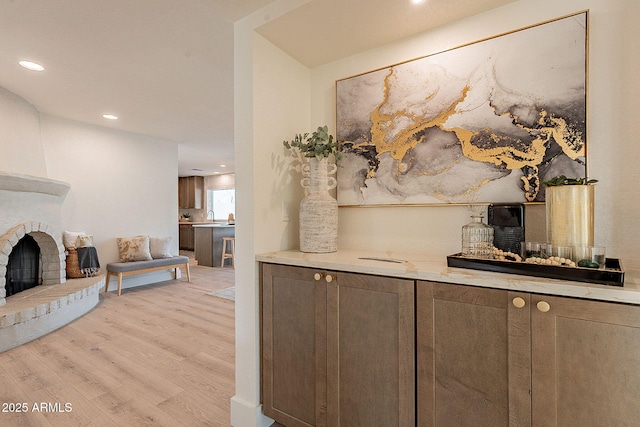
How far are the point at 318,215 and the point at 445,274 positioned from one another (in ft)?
2.70

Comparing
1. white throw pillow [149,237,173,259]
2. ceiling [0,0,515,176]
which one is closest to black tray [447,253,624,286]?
ceiling [0,0,515,176]

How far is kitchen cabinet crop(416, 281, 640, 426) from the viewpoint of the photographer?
927 millimetres

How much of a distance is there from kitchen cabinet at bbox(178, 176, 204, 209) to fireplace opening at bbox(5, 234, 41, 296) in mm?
6493

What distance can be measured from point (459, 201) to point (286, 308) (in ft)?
3.63

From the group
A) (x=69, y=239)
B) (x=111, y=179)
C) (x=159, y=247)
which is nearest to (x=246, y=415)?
(x=69, y=239)

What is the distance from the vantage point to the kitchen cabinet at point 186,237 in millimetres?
9805

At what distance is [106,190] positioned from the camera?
4.74 meters

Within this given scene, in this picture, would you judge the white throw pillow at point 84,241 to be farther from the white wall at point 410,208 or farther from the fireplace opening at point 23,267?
the white wall at point 410,208

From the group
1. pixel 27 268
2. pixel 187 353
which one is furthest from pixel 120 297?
pixel 187 353

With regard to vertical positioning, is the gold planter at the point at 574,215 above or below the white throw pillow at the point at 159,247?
above

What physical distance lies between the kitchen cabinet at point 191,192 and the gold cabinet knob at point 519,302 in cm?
1022

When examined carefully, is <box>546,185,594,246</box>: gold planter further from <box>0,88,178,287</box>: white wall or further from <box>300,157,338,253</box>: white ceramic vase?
<box>0,88,178,287</box>: white wall

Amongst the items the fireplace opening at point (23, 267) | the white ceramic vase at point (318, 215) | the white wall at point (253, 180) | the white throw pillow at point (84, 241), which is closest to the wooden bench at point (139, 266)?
the white throw pillow at point (84, 241)

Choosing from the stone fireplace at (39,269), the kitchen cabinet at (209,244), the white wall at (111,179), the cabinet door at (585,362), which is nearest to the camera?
the cabinet door at (585,362)
